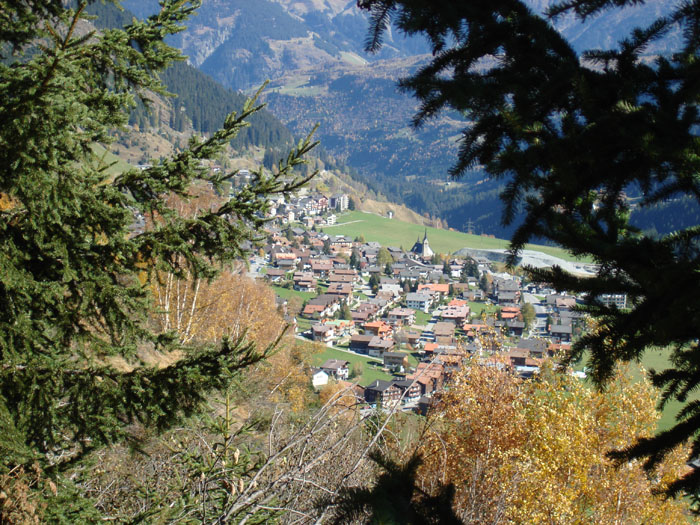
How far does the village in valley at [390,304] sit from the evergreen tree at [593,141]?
29415mm

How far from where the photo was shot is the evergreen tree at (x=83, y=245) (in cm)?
315

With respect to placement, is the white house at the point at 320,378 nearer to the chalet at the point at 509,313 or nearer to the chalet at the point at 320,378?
the chalet at the point at 320,378

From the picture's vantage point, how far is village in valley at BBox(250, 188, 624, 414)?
4631cm

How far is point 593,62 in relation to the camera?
2131 mm

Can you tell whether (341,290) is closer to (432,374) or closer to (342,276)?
(342,276)

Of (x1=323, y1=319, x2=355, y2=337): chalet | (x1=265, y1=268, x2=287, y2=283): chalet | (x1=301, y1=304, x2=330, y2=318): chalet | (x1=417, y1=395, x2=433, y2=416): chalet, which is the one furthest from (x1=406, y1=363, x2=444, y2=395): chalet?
(x1=265, y1=268, x2=287, y2=283): chalet

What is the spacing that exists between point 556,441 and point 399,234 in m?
123

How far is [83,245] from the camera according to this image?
3771 mm

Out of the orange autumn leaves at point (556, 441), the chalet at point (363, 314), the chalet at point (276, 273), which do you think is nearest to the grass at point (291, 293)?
the chalet at point (276, 273)

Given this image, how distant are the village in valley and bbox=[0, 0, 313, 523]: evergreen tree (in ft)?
90.6

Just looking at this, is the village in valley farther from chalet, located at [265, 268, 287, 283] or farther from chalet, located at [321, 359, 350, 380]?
chalet, located at [265, 268, 287, 283]

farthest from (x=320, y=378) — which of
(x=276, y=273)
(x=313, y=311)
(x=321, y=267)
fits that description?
(x=321, y=267)

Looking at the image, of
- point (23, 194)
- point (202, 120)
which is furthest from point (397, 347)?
point (202, 120)

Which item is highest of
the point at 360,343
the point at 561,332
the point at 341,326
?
the point at 561,332
